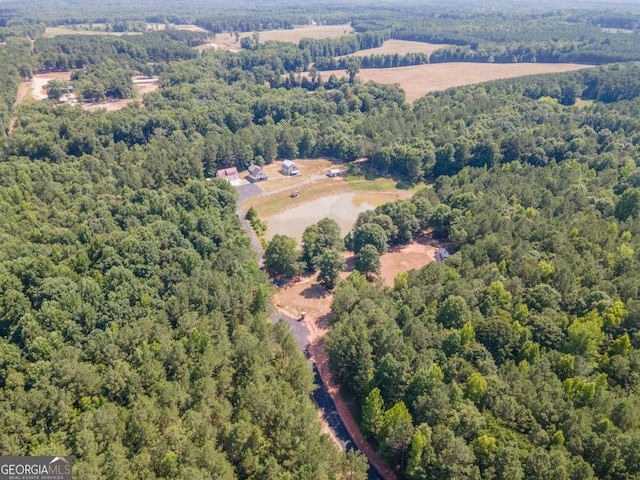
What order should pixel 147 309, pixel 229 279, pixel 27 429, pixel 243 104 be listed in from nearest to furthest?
pixel 27 429 → pixel 147 309 → pixel 229 279 → pixel 243 104

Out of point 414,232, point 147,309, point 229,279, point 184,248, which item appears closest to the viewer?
point 147,309

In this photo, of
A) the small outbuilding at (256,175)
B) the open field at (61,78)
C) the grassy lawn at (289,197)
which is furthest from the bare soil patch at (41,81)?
the grassy lawn at (289,197)

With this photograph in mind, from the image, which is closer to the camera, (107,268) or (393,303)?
(393,303)

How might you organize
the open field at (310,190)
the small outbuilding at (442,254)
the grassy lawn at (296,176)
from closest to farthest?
the small outbuilding at (442,254), the open field at (310,190), the grassy lawn at (296,176)

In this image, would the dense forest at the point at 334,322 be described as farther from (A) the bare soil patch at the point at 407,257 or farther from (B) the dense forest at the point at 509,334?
(A) the bare soil patch at the point at 407,257

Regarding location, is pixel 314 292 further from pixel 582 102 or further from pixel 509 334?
pixel 582 102

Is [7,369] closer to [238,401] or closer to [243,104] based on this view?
[238,401]

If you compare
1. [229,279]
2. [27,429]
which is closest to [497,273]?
[229,279]

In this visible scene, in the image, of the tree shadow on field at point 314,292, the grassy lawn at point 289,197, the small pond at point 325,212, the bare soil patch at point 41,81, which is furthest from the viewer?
the bare soil patch at point 41,81
